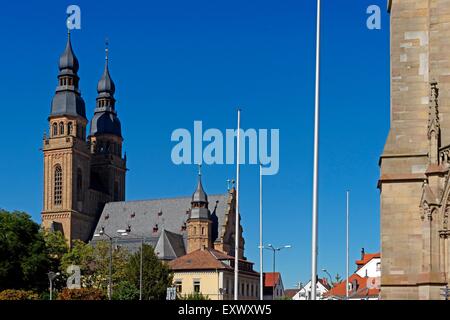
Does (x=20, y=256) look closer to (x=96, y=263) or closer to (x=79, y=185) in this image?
(x=96, y=263)

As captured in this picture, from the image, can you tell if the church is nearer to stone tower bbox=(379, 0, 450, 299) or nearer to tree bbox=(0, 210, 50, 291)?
tree bbox=(0, 210, 50, 291)

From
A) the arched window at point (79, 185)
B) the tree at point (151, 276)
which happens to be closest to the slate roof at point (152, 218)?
the arched window at point (79, 185)

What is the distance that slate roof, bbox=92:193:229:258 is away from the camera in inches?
5699

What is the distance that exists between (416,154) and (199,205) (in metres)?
120

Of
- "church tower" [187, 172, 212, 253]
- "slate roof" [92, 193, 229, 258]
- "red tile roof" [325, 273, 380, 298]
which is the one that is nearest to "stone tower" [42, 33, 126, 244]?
"slate roof" [92, 193, 229, 258]

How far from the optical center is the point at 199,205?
140750mm

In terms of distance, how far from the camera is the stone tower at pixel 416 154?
66.0ft

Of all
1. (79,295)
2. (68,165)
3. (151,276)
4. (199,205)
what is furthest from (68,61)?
(79,295)

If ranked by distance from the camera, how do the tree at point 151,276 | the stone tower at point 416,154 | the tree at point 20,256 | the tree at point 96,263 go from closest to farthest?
the stone tower at point 416,154
the tree at point 20,256
the tree at point 151,276
the tree at point 96,263

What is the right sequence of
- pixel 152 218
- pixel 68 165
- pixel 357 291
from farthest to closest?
1. pixel 152 218
2. pixel 68 165
3. pixel 357 291

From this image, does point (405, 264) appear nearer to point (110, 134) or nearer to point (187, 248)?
point (187, 248)

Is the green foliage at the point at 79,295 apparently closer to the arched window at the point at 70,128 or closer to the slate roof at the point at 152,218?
the slate roof at the point at 152,218

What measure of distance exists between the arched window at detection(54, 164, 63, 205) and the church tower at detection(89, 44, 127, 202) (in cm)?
1090

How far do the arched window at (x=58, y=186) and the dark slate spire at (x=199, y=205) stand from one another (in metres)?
22.8
